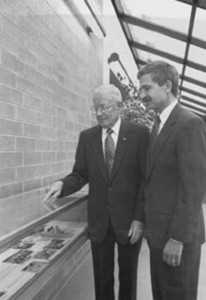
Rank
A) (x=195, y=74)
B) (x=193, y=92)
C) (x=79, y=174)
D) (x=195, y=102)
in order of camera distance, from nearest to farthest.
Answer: (x=79, y=174) → (x=195, y=74) → (x=193, y=92) → (x=195, y=102)

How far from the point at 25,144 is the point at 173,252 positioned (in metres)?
1.26

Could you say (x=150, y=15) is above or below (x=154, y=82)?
above

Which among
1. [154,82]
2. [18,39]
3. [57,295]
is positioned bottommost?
[57,295]

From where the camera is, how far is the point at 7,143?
2.08m

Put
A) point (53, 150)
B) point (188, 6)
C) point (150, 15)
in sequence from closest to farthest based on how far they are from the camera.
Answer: point (53, 150)
point (188, 6)
point (150, 15)

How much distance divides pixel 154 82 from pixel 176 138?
0.31m

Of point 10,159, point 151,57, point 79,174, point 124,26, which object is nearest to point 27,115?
point 10,159

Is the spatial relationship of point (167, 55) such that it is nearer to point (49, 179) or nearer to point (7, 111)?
point (49, 179)

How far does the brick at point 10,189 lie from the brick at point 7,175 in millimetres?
31

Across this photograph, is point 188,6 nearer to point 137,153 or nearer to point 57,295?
point 137,153

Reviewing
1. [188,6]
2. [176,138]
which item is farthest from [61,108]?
[188,6]

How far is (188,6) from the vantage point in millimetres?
4891

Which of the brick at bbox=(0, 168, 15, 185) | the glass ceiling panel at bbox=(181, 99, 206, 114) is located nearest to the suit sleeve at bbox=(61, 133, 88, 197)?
the brick at bbox=(0, 168, 15, 185)

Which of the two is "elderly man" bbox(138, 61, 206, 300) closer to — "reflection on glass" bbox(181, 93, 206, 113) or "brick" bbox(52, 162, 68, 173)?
"brick" bbox(52, 162, 68, 173)
